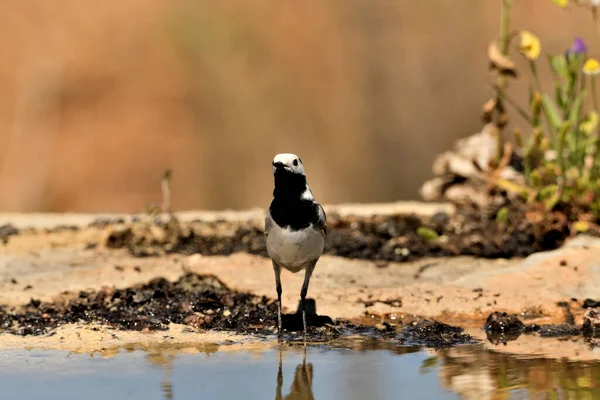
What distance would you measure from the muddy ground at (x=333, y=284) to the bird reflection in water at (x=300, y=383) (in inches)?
26.9

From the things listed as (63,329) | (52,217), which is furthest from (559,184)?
(52,217)

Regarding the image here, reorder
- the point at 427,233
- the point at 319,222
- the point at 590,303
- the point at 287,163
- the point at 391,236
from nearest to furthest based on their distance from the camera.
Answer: the point at 287,163
the point at 319,222
the point at 590,303
the point at 427,233
the point at 391,236

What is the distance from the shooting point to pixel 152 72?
13.6m

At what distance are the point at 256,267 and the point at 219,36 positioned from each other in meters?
8.24

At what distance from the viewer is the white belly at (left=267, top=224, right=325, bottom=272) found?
15.6 ft

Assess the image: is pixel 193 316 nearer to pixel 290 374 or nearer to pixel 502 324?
pixel 290 374

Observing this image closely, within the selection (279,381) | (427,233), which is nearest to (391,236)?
(427,233)

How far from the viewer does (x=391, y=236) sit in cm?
743

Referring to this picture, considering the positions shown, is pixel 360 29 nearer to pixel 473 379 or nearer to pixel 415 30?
pixel 415 30

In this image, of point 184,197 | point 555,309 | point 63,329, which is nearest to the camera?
point 63,329

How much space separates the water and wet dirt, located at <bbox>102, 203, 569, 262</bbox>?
2435mm

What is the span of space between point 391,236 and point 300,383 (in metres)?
3.70

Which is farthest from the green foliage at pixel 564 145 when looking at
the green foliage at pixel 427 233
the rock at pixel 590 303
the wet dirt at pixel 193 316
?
the wet dirt at pixel 193 316

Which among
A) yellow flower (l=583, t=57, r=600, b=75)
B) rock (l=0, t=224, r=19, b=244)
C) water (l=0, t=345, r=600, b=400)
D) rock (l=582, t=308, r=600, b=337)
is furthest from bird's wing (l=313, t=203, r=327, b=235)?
rock (l=0, t=224, r=19, b=244)
